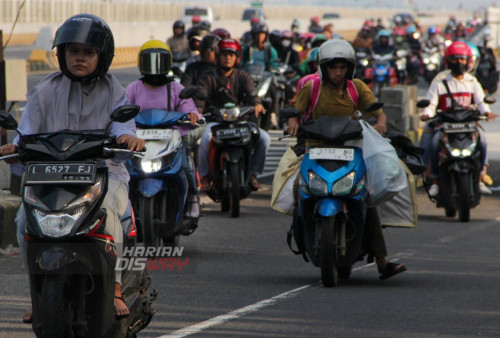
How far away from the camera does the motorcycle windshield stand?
431 inches

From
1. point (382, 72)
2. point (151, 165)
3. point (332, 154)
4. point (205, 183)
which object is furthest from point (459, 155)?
point (382, 72)

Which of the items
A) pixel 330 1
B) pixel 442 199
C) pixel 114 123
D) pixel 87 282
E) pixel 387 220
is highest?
pixel 114 123

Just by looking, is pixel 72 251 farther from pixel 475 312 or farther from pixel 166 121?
pixel 166 121

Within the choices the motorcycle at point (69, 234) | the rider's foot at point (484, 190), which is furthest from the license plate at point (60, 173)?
the rider's foot at point (484, 190)

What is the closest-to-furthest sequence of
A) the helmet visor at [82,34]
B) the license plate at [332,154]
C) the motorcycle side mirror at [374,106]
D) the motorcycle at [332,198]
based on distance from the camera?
the helmet visor at [82,34], the motorcycle at [332,198], the license plate at [332,154], the motorcycle side mirror at [374,106]

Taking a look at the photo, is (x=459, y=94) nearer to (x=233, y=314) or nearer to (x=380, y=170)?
(x=380, y=170)

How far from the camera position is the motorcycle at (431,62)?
147 feet

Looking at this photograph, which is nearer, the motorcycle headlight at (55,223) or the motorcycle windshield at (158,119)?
the motorcycle headlight at (55,223)

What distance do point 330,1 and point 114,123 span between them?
143 m

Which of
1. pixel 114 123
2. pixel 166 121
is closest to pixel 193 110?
pixel 166 121

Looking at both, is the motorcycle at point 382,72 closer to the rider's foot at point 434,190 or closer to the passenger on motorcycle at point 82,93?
the rider's foot at point 434,190

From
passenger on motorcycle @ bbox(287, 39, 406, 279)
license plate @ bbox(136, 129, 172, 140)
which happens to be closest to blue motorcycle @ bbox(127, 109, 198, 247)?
license plate @ bbox(136, 129, 172, 140)

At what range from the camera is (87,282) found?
241 inches

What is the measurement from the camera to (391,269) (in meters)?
9.73
